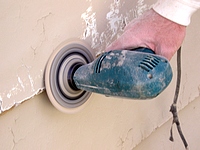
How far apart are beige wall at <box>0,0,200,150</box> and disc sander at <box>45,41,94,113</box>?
0.02 metres

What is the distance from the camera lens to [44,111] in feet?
2.82

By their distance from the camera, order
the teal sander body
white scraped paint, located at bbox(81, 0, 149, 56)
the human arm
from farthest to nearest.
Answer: white scraped paint, located at bbox(81, 0, 149, 56), the human arm, the teal sander body

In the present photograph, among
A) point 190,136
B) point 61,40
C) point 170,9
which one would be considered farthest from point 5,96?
point 190,136

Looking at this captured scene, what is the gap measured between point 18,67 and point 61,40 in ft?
0.48

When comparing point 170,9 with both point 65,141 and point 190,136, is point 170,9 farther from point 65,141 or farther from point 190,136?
point 190,136

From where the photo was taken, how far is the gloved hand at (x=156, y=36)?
812 mm

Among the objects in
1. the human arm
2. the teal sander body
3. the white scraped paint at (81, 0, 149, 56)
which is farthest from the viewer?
the white scraped paint at (81, 0, 149, 56)

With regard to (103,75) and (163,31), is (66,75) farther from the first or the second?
(163,31)

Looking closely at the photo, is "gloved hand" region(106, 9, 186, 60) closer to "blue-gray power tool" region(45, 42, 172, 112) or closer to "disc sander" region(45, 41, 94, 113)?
"blue-gray power tool" region(45, 42, 172, 112)

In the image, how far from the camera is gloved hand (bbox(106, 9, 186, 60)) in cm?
81

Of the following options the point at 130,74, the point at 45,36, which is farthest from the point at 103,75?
the point at 45,36

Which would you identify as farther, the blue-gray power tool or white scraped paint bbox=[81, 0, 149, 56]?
white scraped paint bbox=[81, 0, 149, 56]

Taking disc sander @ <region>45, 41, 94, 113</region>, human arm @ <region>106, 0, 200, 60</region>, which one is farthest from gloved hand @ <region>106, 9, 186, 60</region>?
disc sander @ <region>45, 41, 94, 113</region>

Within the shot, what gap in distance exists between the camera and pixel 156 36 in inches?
32.0
